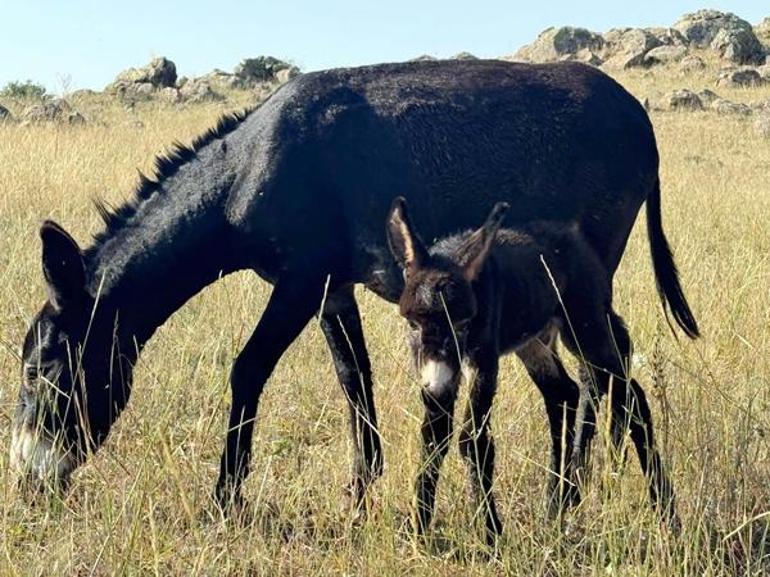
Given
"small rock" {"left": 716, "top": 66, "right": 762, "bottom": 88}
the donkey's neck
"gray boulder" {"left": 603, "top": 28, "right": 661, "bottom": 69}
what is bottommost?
"small rock" {"left": 716, "top": 66, "right": 762, "bottom": 88}

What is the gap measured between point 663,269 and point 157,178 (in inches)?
98.2

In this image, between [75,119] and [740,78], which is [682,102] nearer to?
[740,78]

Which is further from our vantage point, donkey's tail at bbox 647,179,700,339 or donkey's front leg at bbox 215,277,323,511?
donkey's tail at bbox 647,179,700,339

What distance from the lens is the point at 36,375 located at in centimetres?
420

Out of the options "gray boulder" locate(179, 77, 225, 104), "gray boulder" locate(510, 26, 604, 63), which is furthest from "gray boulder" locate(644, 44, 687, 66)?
"gray boulder" locate(179, 77, 225, 104)

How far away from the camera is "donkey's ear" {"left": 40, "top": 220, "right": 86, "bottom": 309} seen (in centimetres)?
407

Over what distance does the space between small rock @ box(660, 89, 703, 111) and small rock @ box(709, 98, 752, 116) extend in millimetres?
336

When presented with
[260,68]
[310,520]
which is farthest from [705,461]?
[260,68]

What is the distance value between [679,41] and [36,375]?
31.9m

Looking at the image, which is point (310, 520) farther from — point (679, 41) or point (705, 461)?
point (679, 41)

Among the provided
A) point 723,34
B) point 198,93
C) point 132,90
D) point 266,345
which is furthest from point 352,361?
point 723,34

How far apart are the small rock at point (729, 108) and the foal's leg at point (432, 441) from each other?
20.1 metres

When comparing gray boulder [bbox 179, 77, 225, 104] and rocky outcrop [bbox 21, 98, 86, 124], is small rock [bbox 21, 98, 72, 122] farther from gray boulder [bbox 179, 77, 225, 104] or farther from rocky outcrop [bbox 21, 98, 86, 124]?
gray boulder [bbox 179, 77, 225, 104]

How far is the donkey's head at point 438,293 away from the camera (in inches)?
134
